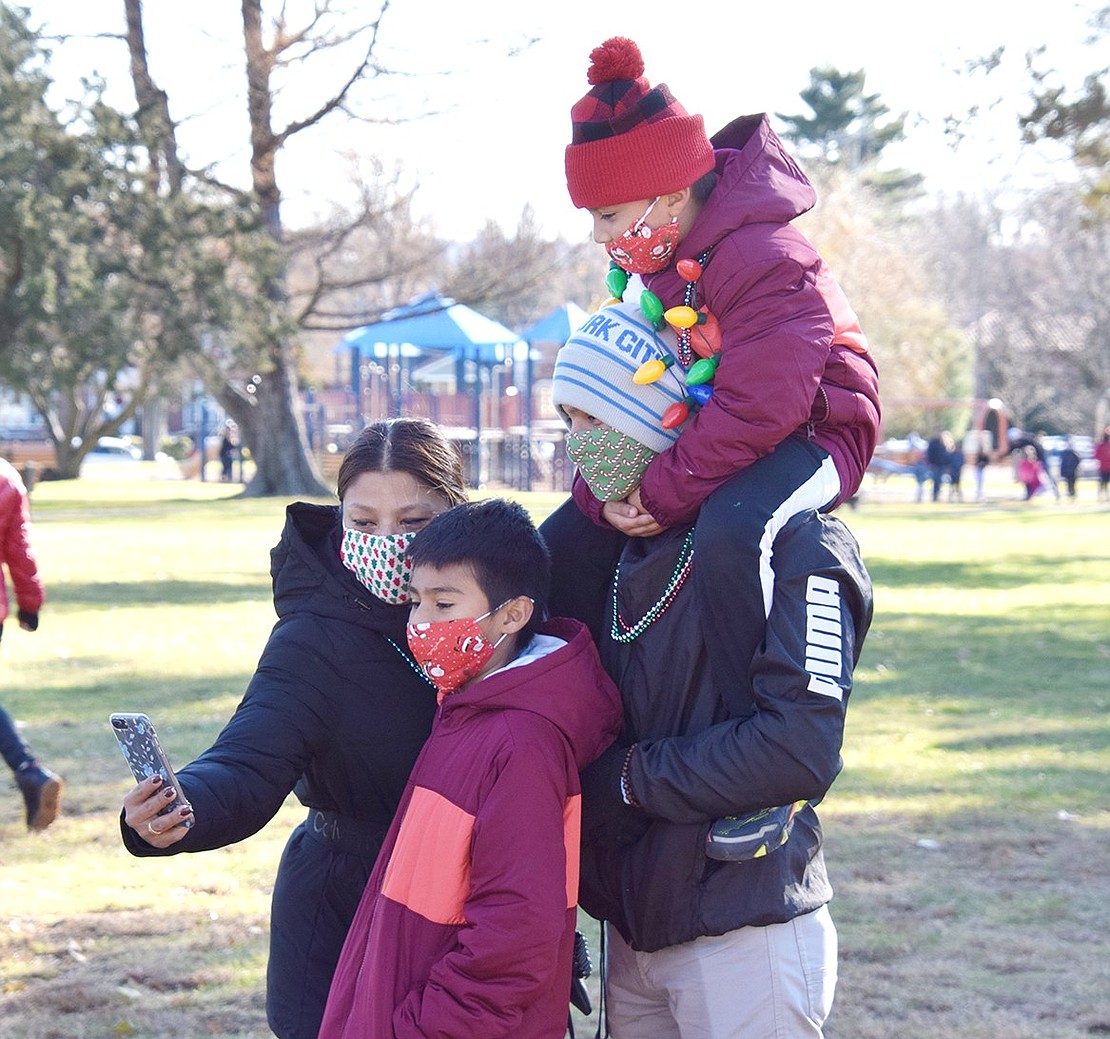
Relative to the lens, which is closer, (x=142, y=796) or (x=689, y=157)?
(x=142, y=796)

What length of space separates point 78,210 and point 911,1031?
25755 millimetres

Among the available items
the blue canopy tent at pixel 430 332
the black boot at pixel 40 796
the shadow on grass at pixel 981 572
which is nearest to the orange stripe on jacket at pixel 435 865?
the black boot at pixel 40 796

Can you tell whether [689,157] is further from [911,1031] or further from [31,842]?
[31,842]

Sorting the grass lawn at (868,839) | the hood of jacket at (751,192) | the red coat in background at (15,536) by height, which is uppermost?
the hood of jacket at (751,192)

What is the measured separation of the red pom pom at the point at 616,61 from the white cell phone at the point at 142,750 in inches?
49.4

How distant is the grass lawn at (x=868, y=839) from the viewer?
470 cm

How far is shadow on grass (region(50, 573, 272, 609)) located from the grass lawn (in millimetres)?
71

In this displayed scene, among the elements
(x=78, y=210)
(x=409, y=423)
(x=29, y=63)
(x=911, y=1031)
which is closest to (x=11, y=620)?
(x=911, y=1031)

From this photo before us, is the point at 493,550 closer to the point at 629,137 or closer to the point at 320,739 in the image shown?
the point at 320,739

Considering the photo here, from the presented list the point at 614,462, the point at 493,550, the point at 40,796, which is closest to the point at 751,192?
the point at 614,462

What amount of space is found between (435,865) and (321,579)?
66 centimetres

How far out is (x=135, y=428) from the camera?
8394cm

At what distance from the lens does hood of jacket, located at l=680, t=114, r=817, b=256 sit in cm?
246

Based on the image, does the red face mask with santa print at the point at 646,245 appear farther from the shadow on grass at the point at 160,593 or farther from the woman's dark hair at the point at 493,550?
the shadow on grass at the point at 160,593
